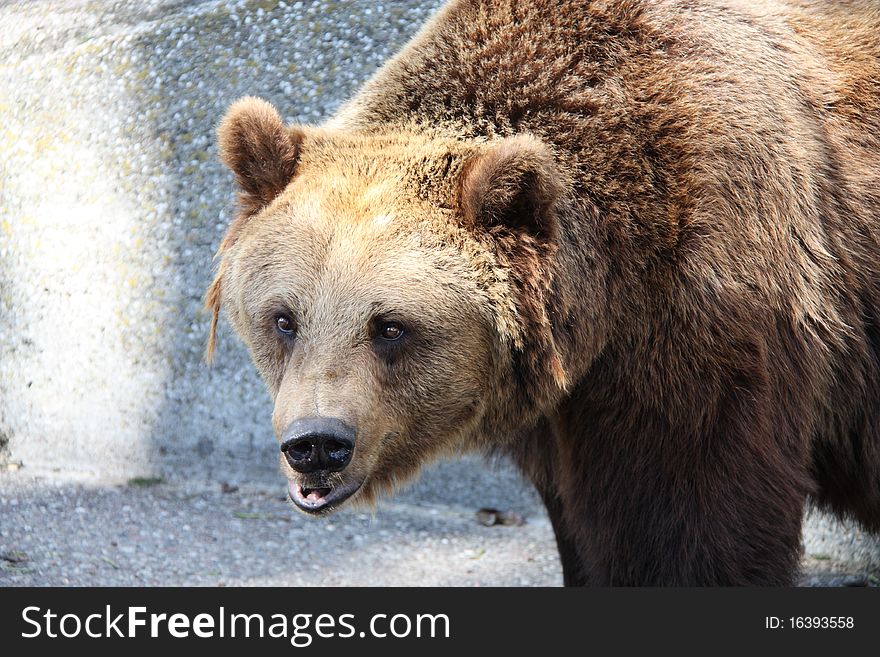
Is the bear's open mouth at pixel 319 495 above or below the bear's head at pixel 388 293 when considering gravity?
below

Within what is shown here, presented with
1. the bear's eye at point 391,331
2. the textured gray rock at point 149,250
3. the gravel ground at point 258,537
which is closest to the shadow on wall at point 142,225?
the textured gray rock at point 149,250

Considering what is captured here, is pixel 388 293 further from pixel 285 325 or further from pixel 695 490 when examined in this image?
Result: pixel 695 490

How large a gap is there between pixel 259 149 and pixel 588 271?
112 centimetres

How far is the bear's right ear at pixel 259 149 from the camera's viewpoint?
3.32m

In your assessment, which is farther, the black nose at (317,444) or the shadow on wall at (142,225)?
the shadow on wall at (142,225)

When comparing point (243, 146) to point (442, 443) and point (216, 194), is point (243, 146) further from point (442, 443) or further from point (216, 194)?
point (216, 194)

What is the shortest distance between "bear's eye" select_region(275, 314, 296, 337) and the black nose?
0.36 metres

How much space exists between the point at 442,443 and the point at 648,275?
0.85 m

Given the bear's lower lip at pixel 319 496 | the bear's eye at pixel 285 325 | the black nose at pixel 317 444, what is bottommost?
the bear's lower lip at pixel 319 496

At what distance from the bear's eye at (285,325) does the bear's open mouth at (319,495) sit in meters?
0.45

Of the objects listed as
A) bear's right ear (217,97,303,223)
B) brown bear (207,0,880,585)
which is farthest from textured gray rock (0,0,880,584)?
bear's right ear (217,97,303,223)

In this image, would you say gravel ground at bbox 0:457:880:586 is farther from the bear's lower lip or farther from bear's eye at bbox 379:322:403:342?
bear's eye at bbox 379:322:403:342

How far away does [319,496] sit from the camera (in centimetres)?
309

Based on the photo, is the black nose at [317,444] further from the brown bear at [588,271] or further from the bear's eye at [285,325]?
the bear's eye at [285,325]
